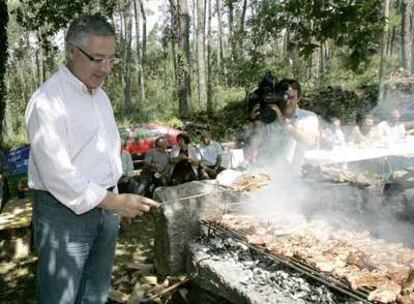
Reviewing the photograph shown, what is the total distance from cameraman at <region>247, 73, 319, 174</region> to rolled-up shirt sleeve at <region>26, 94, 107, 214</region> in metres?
2.87

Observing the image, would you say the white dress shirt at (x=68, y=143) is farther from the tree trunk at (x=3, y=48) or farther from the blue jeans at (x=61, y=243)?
the tree trunk at (x=3, y=48)

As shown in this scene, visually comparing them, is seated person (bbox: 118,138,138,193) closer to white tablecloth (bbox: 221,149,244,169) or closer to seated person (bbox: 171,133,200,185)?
seated person (bbox: 171,133,200,185)

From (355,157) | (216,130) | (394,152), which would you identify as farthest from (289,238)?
(216,130)

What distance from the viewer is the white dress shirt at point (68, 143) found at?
2.16 m

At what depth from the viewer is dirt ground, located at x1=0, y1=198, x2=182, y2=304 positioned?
180 inches

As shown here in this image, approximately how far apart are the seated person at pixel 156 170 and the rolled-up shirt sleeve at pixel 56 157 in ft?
21.3

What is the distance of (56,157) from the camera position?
2.15 meters

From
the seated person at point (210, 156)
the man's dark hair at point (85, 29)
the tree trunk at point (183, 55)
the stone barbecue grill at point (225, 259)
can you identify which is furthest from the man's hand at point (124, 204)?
the tree trunk at point (183, 55)

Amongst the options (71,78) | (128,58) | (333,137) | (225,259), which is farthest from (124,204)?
(128,58)

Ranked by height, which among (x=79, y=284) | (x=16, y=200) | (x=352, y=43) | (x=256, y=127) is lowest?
(x=16, y=200)

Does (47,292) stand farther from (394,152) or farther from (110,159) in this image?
(394,152)

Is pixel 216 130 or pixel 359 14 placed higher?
pixel 359 14

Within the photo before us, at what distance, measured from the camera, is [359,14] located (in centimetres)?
453

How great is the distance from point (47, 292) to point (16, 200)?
296 inches
